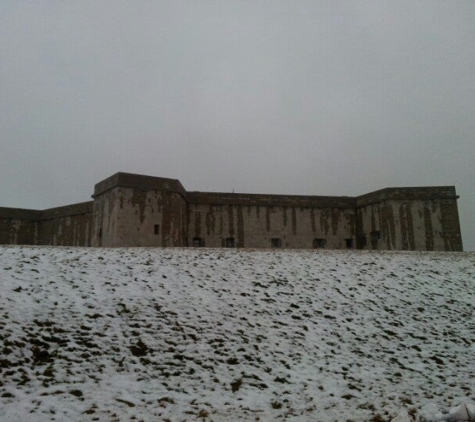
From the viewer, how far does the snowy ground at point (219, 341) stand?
5.56m

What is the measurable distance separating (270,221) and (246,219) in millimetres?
1822

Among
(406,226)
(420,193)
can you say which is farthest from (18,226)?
(420,193)

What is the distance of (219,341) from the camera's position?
762 centimetres

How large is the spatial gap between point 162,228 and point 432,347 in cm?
1687

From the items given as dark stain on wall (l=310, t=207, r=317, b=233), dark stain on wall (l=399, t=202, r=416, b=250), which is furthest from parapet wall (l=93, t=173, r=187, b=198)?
dark stain on wall (l=399, t=202, r=416, b=250)

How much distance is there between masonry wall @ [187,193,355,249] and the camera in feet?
89.6

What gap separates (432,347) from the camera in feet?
27.9

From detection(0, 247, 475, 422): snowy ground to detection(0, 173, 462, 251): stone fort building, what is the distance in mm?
9783

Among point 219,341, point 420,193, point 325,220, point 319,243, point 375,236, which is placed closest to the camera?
point 219,341

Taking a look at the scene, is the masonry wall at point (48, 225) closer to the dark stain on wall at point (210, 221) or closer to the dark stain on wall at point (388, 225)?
the dark stain on wall at point (210, 221)

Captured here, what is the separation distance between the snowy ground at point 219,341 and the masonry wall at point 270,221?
14316 mm

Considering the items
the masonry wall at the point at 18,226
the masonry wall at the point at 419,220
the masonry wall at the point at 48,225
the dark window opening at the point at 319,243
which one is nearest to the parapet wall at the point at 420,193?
the masonry wall at the point at 419,220

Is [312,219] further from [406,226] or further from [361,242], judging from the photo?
[406,226]

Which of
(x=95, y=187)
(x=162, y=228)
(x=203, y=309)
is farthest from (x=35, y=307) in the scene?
(x=95, y=187)
